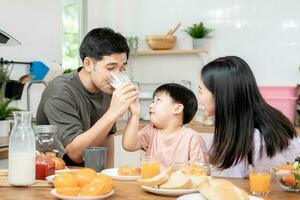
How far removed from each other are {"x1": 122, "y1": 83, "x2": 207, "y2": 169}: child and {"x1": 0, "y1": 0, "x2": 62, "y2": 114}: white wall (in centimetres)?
156

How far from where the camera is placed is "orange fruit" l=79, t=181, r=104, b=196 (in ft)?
4.27

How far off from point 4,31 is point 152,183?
92.8 inches

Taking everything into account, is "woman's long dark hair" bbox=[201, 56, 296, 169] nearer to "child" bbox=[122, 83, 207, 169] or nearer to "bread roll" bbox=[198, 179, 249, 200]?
"child" bbox=[122, 83, 207, 169]

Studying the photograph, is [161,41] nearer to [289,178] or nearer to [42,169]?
[42,169]

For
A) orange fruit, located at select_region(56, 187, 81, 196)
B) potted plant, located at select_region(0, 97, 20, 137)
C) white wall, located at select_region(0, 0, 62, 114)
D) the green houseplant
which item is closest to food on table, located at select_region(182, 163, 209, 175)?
orange fruit, located at select_region(56, 187, 81, 196)

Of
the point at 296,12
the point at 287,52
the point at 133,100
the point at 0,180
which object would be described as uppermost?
the point at 296,12

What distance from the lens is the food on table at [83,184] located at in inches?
51.6

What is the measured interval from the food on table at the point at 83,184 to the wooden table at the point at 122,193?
5 centimetres

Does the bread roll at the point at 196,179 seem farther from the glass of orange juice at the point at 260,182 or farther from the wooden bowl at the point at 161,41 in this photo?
the wooden bowl at the point at 161,41

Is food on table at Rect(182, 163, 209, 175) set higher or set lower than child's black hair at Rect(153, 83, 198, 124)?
lower

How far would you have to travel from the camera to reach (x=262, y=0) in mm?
4039

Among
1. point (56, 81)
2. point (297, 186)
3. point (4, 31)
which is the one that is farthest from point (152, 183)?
point (4, 31)

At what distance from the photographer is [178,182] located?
54.1 inches

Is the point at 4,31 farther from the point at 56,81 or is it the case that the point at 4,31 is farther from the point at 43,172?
the point at 43,172
